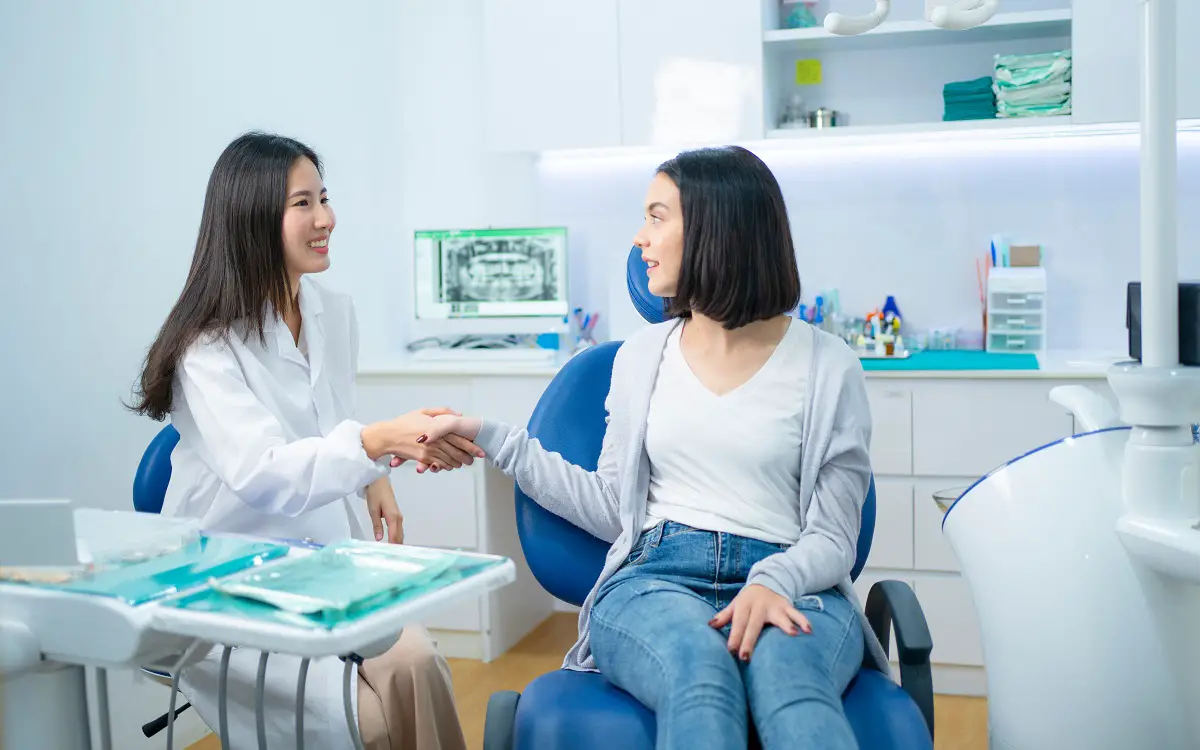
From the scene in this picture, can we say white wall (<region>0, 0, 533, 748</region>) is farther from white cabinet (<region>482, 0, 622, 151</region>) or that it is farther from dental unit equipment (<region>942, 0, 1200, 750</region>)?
dental unit equipment (<region>942, 0, 1200, 750</region>)

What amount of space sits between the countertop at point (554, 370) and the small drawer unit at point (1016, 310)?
0.27ft

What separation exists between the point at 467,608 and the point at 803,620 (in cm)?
184

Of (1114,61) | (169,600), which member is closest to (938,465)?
(1114,61)

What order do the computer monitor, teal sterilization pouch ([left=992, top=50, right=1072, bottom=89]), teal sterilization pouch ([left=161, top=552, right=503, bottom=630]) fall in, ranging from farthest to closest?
the computer monitor
teal sterilization pouch ([left=992, top=50, right=1072, bottom=89])
teal sterilization pouch ([left=161, top=552, right=503, bottom=630])

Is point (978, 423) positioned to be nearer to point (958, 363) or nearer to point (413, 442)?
point (958, 363)

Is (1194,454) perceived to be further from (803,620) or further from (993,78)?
(993,78)

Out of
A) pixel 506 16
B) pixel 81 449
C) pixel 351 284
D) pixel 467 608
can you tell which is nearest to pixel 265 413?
pixel 81 449

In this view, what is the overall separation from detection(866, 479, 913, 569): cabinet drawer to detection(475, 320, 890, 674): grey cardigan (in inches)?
49.1

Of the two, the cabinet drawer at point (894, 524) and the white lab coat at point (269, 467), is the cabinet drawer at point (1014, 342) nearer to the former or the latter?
the cabinet drawer at point (894, 524)

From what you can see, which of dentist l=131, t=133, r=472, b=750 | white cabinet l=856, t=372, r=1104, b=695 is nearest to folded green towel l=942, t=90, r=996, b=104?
white cabinet l=856, t=372, r=1104, b=695

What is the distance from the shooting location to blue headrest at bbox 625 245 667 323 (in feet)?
6.37

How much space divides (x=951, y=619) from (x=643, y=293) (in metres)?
1.44

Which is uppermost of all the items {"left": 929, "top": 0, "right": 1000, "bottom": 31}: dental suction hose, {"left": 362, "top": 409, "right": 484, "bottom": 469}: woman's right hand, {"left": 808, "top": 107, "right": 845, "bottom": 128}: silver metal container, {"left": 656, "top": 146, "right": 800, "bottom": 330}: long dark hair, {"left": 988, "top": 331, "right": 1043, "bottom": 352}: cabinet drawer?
{"left": 808, "top": 107, "right": 845, "bottom": 128}: silver metal container

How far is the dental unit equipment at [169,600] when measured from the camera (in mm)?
1031
